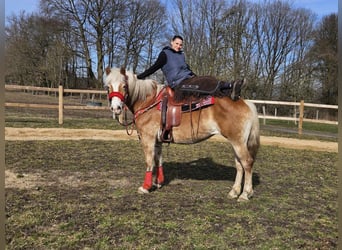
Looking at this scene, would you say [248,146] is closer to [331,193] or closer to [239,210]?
[239,210]

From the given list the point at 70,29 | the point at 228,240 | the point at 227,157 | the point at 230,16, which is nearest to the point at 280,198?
the point at 228,240

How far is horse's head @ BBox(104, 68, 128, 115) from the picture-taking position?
14.2ft

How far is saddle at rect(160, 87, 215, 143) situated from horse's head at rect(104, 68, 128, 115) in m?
0.62

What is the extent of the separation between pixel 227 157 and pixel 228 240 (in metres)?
4.88

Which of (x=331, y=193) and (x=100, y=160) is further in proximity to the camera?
(x=100, y=160)

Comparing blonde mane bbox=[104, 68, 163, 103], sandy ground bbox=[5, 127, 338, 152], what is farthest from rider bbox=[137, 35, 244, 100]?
sandy ground bbox=[5, 127, 338, 152]

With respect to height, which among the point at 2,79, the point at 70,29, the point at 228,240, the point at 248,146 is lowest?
the point at 228,240

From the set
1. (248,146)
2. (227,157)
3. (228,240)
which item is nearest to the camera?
(228,240)

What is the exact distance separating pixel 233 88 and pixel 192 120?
72 centimetres

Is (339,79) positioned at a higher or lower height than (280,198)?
higher

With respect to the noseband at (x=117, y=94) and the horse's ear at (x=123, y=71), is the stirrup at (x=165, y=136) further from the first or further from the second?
the horse's ear at (x=123, y=71)

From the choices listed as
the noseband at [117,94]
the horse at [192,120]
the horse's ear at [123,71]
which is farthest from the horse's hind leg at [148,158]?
the horse's ear at [123,71]

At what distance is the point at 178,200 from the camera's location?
465cm

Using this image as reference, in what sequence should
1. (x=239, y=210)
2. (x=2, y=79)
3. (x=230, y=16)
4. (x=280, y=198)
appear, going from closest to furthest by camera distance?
(x=2, y=79), (x=239, y=210), (x=280, y=198), (x=230, y=16)
